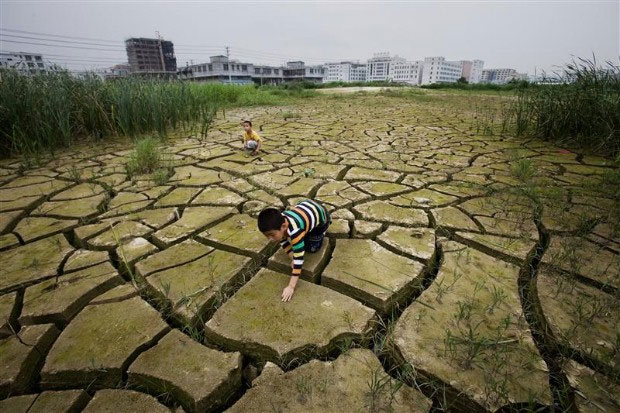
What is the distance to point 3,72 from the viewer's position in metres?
3.73

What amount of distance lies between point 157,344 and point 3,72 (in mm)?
4542

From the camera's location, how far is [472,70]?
109 metres

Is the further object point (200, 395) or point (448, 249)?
point (448, 249)

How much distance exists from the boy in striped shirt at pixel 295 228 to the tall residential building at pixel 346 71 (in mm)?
101136

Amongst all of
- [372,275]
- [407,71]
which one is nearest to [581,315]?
[372,275]

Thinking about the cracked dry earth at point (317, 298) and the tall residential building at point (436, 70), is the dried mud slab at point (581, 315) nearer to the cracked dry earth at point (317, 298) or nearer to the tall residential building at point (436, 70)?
the cracked dry earth at point (317, 298)

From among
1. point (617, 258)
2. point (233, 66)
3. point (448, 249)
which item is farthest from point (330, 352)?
point (233, 66)

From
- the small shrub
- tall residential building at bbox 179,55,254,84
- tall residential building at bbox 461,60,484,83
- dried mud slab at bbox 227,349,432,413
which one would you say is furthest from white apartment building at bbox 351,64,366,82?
dried mud slab at bbox 227,349,432,413

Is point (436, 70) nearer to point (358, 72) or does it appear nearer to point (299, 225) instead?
point (358, 72)

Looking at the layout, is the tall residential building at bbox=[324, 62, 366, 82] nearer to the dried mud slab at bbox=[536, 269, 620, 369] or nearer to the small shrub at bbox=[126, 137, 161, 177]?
the small shrub at bbox=[126, 137, 161, 177]

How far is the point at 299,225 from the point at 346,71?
10335 centimetres

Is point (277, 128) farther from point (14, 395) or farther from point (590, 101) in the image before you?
point (14, 395)

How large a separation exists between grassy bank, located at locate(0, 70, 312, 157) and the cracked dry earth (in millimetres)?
1165

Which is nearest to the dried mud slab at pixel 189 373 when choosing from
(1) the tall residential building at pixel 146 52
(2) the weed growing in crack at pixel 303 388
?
(2) the weed growing in crack at pixel 303 388
